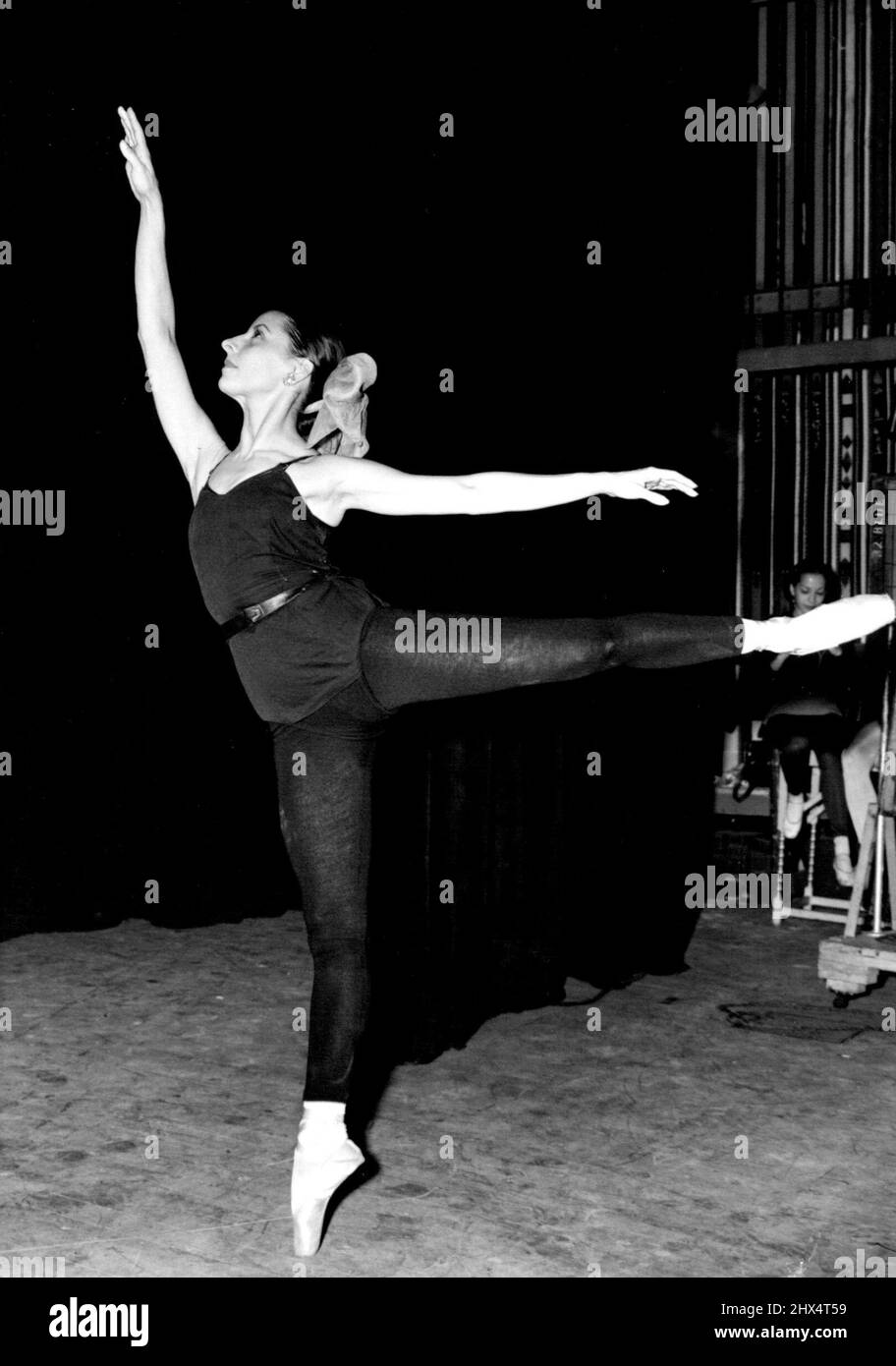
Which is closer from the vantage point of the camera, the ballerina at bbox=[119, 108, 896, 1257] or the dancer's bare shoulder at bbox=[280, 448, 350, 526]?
the ballerina at bbox=[119, 108, 896, 1257]

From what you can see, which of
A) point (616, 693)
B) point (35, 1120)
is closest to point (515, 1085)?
point (35, 1120)

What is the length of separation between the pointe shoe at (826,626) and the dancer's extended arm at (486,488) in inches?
10.7

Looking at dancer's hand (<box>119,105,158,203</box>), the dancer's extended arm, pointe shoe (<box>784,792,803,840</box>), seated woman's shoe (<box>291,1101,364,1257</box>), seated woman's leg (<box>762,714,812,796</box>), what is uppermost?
dancer's hand (<box>119,105,158,203</box>)

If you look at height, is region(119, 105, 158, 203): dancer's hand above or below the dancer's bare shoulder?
above

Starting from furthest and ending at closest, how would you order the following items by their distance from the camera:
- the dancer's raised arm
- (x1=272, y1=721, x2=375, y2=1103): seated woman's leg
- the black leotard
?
the dancer's raised arm, (x1=272, y1=721, x2=375, y2=1103): seated woman's leg, the black leotard

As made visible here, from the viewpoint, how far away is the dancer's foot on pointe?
2342 millimetres

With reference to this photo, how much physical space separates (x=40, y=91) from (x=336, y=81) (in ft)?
3.09

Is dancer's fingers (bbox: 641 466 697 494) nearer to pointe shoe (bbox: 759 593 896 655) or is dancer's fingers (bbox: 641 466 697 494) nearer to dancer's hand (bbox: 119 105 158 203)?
pointe shoe (bbox: 759 593 896 655)

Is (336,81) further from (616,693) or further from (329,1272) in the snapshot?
(329,1272)

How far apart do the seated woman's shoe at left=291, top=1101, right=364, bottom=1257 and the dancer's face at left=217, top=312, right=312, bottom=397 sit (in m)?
1.26

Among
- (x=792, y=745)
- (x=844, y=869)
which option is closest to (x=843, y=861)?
(x=844, y=869)

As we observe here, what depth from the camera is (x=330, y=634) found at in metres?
2.40

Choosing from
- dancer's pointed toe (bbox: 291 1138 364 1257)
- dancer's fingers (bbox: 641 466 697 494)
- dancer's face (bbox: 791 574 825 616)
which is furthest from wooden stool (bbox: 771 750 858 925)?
dancer's fingers (bbox: 641 466 697 494)

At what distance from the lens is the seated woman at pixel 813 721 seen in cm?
592
